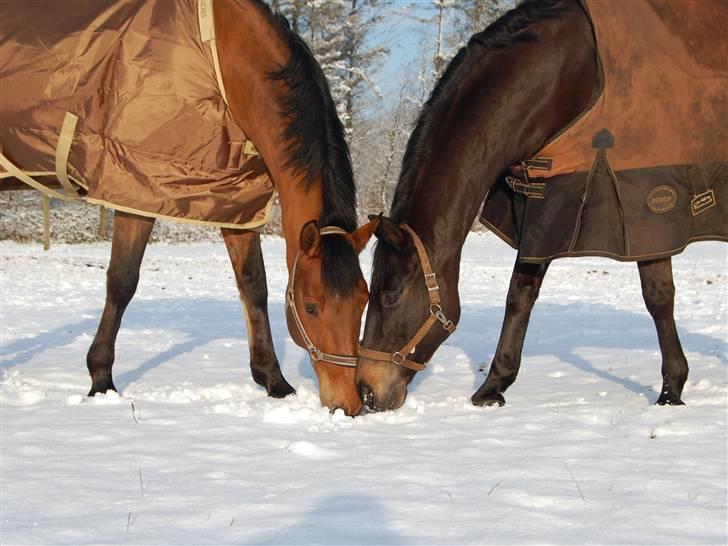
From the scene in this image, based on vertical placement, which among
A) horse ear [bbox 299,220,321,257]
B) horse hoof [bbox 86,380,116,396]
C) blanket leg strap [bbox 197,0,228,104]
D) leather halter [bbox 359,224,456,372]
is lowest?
horse hoof [bbox 86,380,116,396]

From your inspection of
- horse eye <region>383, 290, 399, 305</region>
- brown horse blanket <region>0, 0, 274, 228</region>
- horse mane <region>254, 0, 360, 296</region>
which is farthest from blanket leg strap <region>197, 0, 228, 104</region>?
horse eye <region>383, 290, 399, 305</region>

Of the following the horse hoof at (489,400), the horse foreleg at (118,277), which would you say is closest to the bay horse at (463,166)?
the horse hoof at (489,400)

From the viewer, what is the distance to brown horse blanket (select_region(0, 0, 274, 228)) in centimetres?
409

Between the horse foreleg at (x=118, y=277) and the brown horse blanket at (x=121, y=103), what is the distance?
0.19 metres

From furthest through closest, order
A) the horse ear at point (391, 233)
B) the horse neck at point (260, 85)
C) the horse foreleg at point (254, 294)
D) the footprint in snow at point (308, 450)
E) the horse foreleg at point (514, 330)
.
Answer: the horse foreleg at point (254, 294), the horse foreleg at point (514, 330), the horse neck at point (260, 85), the horse ear at point (391, 233), the footprint in snow at point (308, 450)

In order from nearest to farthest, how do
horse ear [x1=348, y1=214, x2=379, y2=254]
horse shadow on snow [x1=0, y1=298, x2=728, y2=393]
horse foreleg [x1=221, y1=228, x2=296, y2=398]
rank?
horse ear [x1=348, y1=214, x2=379, y2=254], horse foreleg [x1=221, y1=228, x2=296, y2=398], horse shadow on snow [x1=0, y1=298, x2=728, y2=393]

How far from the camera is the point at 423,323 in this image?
3.72m

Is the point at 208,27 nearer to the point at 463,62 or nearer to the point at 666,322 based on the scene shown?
the point at 463,62

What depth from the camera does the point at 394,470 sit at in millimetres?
2914

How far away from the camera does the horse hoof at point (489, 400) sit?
4109mm

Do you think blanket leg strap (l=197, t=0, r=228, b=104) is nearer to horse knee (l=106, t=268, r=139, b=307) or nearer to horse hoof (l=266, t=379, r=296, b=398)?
horse knee (l=106, t=268, r=139, b=307)

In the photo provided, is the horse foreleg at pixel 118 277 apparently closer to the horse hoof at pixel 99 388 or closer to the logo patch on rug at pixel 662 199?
the horse hoof at pixel 99 388

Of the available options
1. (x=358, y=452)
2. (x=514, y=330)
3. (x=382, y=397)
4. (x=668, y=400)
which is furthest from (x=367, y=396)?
(x=668, y=400)

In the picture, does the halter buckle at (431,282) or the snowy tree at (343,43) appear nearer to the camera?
the halter buckle at (431,282)
